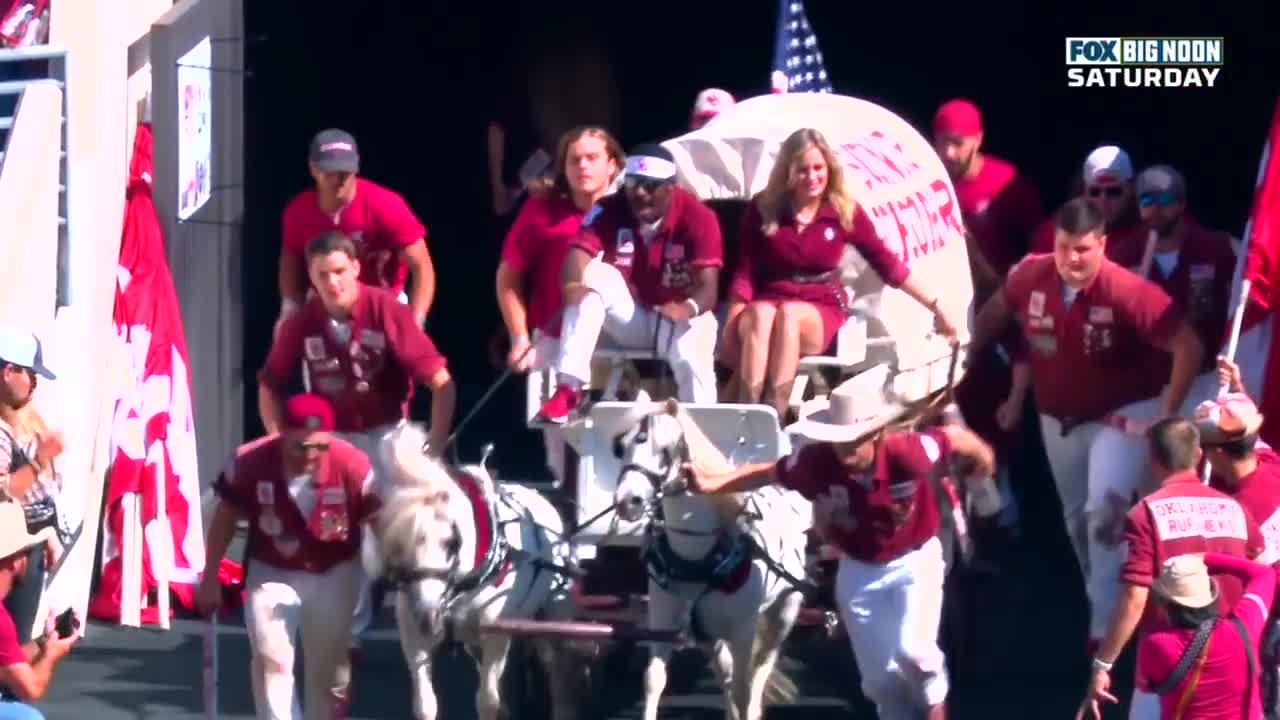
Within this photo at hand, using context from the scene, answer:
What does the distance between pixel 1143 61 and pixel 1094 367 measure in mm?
5474

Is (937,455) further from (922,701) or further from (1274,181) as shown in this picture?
(1274,181)

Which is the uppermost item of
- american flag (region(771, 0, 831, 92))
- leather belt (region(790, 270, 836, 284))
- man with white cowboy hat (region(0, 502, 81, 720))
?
american flag (region(771, 0, 831, 92))

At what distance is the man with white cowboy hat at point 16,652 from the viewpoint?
9352 millimetres

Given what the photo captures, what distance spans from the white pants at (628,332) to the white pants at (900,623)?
1.41 meters

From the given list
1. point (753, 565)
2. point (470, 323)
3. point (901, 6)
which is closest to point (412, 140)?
point (470, 323)

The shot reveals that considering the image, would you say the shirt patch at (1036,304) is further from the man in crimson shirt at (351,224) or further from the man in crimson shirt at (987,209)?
the man in crimson shirt at (351,224)

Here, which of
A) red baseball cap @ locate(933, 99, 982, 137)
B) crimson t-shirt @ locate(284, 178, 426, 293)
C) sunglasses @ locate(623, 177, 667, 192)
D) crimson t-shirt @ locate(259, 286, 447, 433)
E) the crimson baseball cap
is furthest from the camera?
red baseball cap @ locate(933, 99, 982, 137)

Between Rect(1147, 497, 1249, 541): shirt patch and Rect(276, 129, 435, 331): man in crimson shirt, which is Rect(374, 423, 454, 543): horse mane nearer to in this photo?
Rect(276, 129, 435, 331): man in crimson shirt

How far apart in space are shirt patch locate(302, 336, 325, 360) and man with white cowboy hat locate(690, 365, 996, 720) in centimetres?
183

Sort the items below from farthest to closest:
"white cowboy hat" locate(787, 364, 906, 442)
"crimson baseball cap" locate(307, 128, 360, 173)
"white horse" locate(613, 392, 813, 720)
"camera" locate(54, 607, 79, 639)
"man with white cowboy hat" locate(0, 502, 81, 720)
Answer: "camera" locate(54, 607, 79, 639)
"crimson baseball cap" locate(307, 128, 360, 173)
"white horse" locate(613, 392, 813, 720)
"white cowboy hat" locate(787, 364, 906, 442)
"man with white cowboy hat" locate(0, 502, 81, 720)

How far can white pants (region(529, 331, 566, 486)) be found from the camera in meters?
12.0

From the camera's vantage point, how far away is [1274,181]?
465 inches

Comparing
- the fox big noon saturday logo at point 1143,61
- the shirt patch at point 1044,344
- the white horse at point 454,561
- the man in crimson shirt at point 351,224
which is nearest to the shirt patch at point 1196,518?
the shirt patch at point 1044,344

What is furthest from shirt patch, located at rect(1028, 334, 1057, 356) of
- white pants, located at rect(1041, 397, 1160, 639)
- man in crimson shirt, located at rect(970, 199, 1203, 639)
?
white pants, located at rect(1041, 397, 1160, 639)
